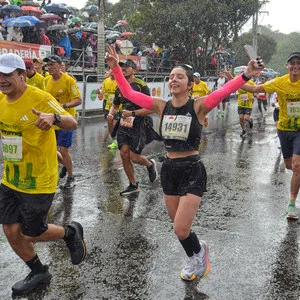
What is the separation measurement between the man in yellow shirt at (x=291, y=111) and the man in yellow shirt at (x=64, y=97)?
269 centimetres

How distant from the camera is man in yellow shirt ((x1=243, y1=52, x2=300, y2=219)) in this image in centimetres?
546

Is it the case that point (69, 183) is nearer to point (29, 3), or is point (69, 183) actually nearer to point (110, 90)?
point (110, 90)

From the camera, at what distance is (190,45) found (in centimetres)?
2800

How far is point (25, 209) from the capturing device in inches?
136

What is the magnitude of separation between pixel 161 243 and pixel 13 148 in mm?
1922

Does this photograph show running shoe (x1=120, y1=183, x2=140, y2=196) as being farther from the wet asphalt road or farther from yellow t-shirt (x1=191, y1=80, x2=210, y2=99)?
yellow t-shirt (x1=191, y1=80, x2=210, y2=99)

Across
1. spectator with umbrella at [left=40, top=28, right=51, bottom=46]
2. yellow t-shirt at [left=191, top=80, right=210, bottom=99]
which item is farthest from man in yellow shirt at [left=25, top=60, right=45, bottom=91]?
spectator with umbrella at [left=40, top=28, right=51, bottom=46]

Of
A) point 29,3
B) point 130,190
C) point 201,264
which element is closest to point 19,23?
point 29,3

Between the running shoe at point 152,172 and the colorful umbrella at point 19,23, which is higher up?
the colorful umbrella at point 19,23

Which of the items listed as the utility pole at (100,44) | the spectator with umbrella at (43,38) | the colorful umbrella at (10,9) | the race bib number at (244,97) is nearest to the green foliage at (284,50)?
the utility pole at (100,44)

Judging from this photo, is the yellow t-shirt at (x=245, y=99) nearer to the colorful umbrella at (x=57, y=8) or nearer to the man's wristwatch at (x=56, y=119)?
the colorful umbrella at (x=57, y=8)

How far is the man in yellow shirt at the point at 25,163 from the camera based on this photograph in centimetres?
338

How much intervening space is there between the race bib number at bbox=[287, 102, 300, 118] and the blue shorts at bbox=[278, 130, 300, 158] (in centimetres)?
22

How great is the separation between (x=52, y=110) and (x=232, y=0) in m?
26.5
